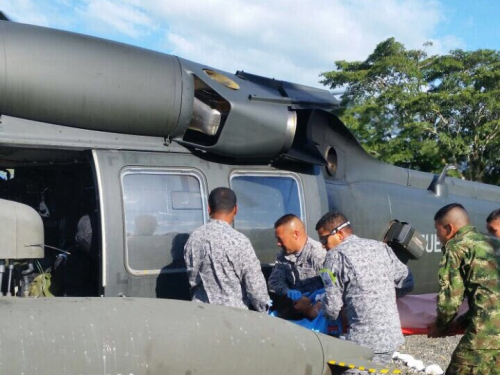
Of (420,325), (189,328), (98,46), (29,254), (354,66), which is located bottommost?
(420,325)

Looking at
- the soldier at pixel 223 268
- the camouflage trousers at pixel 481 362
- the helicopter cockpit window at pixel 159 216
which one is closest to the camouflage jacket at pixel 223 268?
the soldier at pixel 223 268

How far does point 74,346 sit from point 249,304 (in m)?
1.29

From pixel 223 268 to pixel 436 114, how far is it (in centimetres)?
2078

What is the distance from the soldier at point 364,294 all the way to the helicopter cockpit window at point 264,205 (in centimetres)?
81

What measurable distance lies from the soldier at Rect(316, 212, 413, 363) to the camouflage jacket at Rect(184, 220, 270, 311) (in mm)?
421

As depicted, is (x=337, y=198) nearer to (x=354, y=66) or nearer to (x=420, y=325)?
(x=420, y=325)

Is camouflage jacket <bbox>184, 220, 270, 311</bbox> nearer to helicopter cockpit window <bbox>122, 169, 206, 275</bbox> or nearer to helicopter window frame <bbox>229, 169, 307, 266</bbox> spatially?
helicopter cockpit window <bbox>122, 169, 206, 275</bbox>

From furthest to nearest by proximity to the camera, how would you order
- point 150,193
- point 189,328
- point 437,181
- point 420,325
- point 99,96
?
point 437,181 < point 420,325 < point 150,193 < point 99,96 < point 189,328

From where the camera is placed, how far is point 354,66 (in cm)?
2684

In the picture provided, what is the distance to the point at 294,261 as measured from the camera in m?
4.43

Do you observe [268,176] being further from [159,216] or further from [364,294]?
[364,294]

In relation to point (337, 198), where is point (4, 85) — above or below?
above

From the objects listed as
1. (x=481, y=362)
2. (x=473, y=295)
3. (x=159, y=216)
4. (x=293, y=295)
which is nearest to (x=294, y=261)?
(x=293, y=295)

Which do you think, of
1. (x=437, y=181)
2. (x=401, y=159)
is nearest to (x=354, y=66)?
(x=401, y=159)
